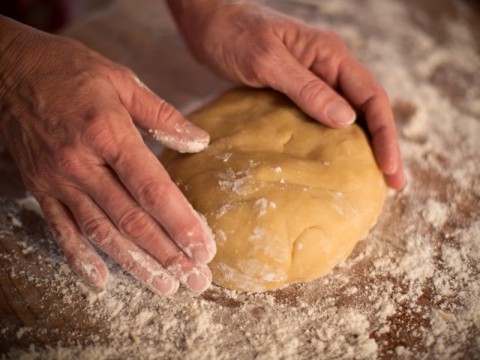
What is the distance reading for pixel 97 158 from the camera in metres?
1.34

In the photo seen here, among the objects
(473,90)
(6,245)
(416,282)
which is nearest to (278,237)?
(416,282)

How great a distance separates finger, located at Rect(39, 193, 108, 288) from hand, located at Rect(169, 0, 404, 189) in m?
0.79

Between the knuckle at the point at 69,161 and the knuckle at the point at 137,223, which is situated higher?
the knuckle at the point at 69,161

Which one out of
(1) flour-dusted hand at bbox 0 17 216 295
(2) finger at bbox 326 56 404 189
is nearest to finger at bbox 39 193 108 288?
(1) flour-dusted hand at bbox 0 17 216 295

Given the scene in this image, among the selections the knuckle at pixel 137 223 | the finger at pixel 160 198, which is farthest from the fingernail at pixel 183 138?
the knuckle at pixel 137 223

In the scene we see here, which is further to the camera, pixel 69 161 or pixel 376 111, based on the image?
pixel 376 111

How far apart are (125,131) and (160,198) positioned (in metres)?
0.22

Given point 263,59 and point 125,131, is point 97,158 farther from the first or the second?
point 263,59

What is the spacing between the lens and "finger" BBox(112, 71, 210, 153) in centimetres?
144

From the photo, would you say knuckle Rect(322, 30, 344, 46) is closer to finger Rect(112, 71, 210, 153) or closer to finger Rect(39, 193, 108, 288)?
finger Rect(112, 71, 210, 153)

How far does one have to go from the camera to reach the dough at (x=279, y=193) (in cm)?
133

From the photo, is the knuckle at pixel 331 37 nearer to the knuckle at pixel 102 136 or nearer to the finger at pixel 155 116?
the finger at pixel 155 116

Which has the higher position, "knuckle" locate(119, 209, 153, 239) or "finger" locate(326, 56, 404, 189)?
"knuckle" locate(119, 209, 153, 239)

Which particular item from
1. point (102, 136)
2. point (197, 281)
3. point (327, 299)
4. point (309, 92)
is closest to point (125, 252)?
point (197, 281)
